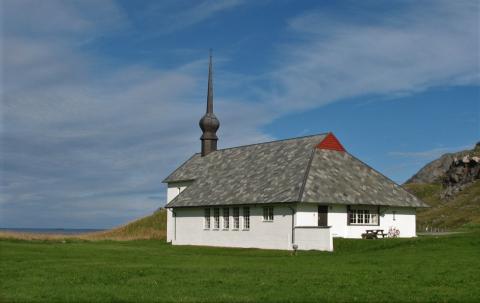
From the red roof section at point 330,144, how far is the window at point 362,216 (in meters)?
5.73

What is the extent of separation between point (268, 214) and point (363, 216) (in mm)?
6527

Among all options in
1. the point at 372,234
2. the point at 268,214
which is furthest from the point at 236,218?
the point at 372,234

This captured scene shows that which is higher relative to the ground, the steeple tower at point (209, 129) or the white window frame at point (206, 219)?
the steeple tower at point (209, 129)

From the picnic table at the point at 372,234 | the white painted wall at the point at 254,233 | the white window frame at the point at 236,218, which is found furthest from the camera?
the white window frame at the point at 236,218

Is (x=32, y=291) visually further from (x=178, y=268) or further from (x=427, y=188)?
(x=427, y=188)

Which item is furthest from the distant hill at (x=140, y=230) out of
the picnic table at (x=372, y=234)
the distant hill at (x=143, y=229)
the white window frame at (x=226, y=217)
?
the picnic table at (x=372, y=234)

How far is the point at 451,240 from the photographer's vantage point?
31.9 metres

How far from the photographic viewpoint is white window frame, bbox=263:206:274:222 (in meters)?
40.5

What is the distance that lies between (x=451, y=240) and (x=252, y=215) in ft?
46.3

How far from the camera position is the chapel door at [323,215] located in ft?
129

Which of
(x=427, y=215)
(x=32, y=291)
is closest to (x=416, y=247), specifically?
(x=32, y=291)

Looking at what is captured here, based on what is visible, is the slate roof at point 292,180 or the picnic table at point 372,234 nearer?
the picnic table at point 372,234

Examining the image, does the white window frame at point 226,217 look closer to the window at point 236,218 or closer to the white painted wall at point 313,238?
the window at point 236,218

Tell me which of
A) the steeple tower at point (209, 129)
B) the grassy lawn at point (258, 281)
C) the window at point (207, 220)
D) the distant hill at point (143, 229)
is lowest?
the grassy lawn at point (258, 281)
